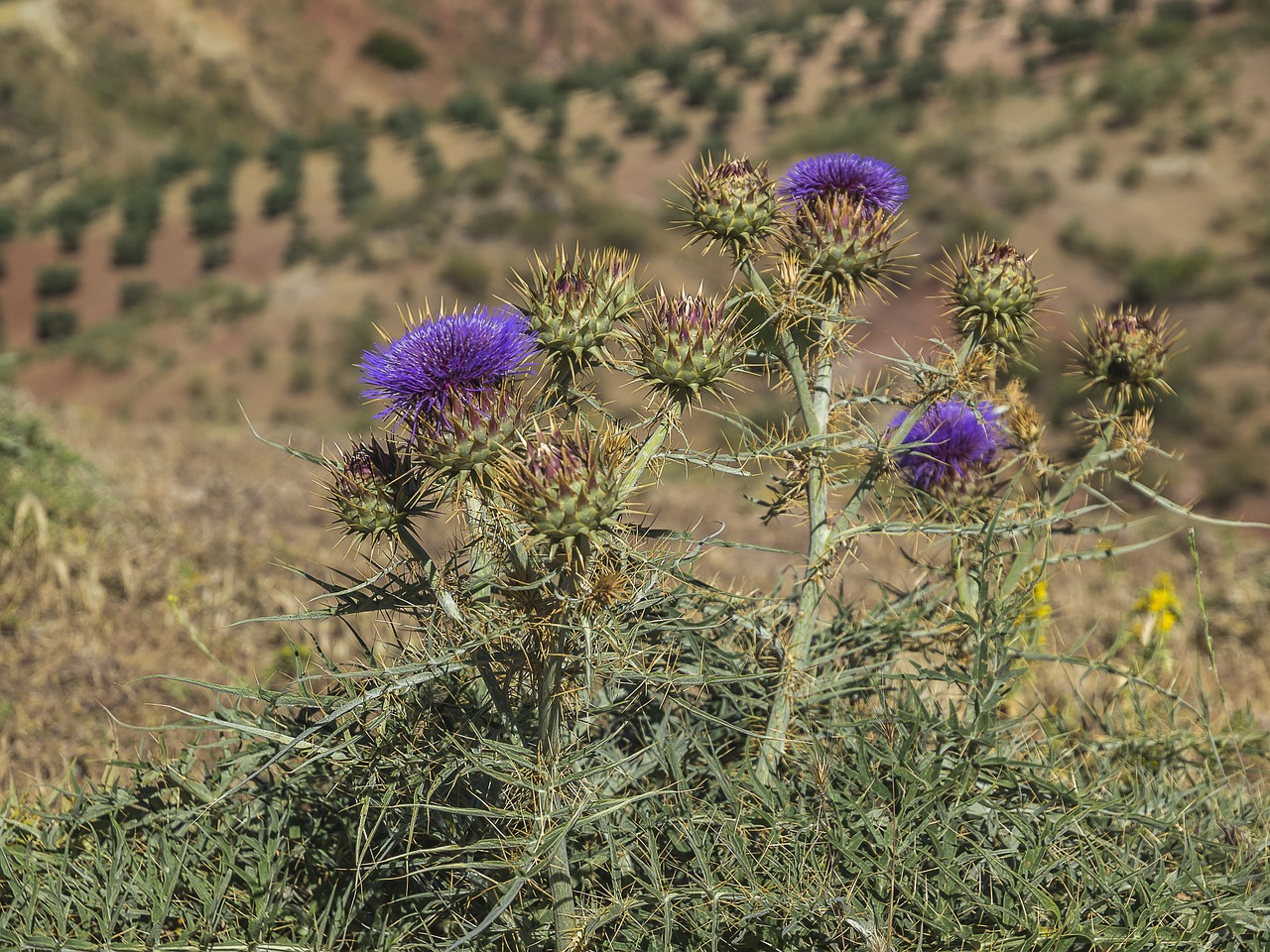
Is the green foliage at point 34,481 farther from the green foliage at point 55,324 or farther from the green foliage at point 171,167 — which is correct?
the green foliage at point 171,167

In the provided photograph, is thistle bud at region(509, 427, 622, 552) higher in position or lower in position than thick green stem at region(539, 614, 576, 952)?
higher

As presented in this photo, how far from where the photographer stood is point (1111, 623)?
Answer: 542 centimetres

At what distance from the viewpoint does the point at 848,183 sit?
243 cm

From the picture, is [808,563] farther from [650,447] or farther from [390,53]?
[390,53]

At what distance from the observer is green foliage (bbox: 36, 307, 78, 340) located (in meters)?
26.4

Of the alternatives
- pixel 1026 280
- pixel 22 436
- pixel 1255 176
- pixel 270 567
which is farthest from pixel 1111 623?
pixel 1255 176

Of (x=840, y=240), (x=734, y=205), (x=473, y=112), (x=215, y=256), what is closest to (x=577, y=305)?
(x=734, y=205)

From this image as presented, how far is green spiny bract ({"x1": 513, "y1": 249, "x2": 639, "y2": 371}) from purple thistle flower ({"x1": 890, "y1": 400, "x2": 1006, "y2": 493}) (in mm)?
912

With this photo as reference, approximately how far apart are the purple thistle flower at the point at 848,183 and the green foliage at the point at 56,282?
31.2 metres

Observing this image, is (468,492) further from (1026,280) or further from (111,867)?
(1026,280)

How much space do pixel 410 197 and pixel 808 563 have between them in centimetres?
2602

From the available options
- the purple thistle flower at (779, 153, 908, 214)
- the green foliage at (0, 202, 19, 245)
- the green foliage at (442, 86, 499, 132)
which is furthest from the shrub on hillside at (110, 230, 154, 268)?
the purple thistle flower at (779, 153, 908, 214)

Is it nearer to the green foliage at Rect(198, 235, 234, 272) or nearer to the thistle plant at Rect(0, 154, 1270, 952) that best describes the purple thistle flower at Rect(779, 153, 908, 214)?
the thistle plant at Rect(0, 154, 1270, 952)

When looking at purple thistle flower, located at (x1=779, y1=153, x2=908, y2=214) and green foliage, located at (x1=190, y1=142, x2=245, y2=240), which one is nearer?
purple thistle flower, located at (x1=779, y1=153, x2=908, y2=214)
